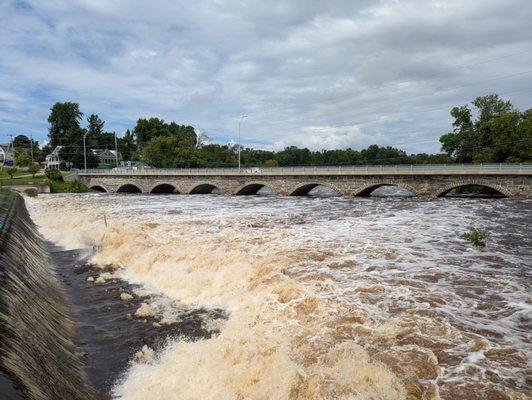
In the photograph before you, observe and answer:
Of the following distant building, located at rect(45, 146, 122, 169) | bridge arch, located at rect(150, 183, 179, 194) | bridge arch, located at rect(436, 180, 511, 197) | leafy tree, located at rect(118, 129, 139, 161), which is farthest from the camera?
leafy tree, located at rect(118, 129, 139, 161)

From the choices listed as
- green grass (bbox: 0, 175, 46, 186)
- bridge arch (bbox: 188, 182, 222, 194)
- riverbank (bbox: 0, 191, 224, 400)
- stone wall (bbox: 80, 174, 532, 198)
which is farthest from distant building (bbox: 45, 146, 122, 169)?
riverbank (bbox: 0, 191, 224, 400)

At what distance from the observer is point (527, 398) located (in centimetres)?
690

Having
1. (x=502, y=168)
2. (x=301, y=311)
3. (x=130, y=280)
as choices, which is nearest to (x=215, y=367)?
(x=301, y=311)

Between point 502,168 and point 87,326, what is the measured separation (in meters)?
44.4

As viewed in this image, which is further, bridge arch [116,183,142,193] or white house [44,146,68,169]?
white house [44,146,68,169]

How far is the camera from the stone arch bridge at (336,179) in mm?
43625

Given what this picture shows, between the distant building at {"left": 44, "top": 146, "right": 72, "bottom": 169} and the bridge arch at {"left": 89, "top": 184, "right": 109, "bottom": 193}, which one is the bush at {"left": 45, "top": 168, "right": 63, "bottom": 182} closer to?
the bridge arch at {"left": 89, "top": 184, "right": 109, "bottom": 193}

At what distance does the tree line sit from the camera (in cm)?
6262

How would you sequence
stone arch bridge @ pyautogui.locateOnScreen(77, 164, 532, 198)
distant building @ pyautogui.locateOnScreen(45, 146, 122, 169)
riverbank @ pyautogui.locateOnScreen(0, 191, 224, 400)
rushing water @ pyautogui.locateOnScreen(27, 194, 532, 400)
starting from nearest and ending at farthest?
riverbank @ pyautogui.locateOnScreen(0, 191, 224, 400), rushing water @ pyautogui.locateOnScreen(27, 194, 532, 400), stone arch bridge @ pyautogui.locateOnScreen(77, 164, 532, 198), distant building @ pyautogui.locateOnScreen(45, 146, 122, 169)

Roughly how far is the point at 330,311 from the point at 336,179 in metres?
44.2

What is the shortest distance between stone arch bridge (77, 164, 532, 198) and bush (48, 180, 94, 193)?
4900mm

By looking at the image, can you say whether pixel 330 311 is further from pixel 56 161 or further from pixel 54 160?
pixel 54 160

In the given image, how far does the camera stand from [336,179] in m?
53.8

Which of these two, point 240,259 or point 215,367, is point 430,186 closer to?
point 240,259
